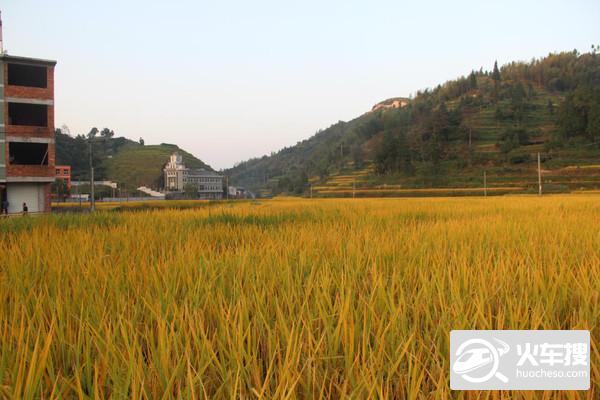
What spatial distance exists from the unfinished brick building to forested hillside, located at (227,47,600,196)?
31.1 m

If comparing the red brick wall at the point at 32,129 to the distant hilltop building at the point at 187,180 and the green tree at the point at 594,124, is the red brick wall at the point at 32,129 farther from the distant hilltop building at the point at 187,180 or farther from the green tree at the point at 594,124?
the distant hilltop building at the point at 187,180

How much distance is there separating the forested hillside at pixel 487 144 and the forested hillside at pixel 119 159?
40.2 metres

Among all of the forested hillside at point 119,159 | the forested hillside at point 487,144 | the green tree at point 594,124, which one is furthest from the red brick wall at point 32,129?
the green tree at point 594,124

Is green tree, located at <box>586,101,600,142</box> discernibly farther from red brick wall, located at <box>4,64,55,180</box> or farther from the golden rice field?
the golden rice field

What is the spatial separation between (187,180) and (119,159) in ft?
97.7

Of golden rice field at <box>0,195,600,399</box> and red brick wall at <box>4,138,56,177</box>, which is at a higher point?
red brick wall at <box>4,138,56,177</box>

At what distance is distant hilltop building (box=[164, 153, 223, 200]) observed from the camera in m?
98.1

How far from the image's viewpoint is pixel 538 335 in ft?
3.14

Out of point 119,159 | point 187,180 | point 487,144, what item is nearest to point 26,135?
point 487,144

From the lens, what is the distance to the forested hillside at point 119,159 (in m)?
78.8

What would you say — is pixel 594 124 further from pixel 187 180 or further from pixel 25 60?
pixel 187 180

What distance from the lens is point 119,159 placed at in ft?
374

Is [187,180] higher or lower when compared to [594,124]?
lower

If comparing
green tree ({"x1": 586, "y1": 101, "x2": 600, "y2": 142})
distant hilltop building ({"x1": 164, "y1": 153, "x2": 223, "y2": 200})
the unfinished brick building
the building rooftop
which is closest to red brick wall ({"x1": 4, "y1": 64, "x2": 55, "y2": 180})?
the unfinished brick building
